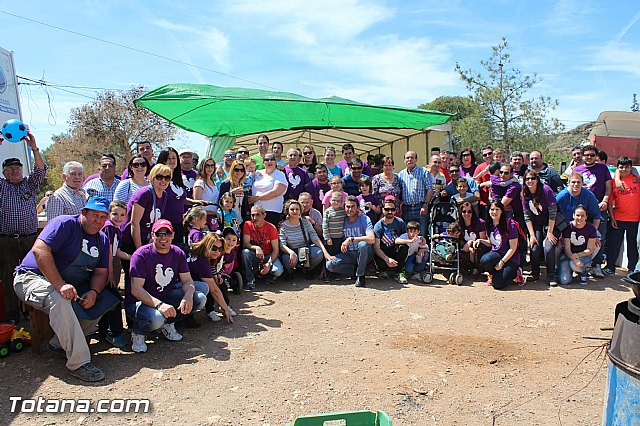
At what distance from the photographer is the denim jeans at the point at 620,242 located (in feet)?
25.0

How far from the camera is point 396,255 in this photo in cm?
724

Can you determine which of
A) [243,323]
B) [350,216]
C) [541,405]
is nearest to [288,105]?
[350,216]

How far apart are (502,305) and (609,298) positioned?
1.51 metres

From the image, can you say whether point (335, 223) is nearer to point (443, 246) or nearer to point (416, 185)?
point (416, 185)

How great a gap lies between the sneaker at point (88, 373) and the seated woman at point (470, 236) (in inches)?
204

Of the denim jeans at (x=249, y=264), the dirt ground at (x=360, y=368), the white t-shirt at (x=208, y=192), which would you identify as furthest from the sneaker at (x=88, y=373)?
the white t-shirt at (x=208, y=192)

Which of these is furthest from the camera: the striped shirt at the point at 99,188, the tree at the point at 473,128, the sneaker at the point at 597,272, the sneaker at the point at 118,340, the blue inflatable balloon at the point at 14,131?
the tree at the point at 473,128

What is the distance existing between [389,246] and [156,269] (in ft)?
12.2

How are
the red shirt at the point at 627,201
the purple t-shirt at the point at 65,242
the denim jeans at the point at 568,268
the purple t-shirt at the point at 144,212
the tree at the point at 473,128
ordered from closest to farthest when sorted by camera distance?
the purple t-shirt at the point at 65,242 < the purple t-shirt at the point at 144,212 < the denim jeans at the point at 568,268 < the red shirt at the point at 627,201 < the tree at the point at 473,128

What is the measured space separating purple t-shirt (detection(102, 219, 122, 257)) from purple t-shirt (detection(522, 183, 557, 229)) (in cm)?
564

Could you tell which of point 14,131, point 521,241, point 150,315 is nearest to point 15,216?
point 14,131

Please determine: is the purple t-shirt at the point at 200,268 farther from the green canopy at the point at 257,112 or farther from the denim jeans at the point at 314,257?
the green canopy at the point at 257,112

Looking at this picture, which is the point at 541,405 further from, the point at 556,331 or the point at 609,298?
the point at 609,298

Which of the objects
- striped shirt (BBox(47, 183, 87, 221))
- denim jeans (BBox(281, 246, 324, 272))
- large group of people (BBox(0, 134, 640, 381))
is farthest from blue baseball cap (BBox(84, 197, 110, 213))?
denim jeans (BBox(281, 246, 324, 272))
